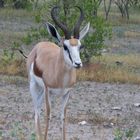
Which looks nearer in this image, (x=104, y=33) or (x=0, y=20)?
(x=104, y=33)

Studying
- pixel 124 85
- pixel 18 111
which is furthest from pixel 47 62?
pixel 124 85

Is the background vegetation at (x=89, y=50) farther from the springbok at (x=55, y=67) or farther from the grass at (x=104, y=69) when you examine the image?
the springbok at (x=55, y=67)

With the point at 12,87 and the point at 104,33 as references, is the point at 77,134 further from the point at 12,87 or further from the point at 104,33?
the point at 104,33

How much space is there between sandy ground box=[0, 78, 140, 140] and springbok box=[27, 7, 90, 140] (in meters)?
0.56

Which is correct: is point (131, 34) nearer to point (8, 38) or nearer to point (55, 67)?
point (8, 38)

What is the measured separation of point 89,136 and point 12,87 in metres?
5.06

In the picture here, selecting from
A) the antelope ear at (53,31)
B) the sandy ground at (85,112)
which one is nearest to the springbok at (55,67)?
the antelope ear at (53,31)

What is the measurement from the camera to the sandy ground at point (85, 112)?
377 inches

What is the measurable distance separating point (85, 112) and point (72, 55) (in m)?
3.97

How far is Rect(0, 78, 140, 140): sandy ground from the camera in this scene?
31.4 ft

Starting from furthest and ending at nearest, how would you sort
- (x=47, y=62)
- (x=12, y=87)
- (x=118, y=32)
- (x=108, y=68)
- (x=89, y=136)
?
(x=118, y=32), (x=108, y=68), (x=12, y=87), (x=89, y=136), (x=47, y=62)

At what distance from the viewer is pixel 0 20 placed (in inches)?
1383

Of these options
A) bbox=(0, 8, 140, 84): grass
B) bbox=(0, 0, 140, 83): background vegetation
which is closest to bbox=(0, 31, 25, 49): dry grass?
bbox=(0, 0, 140, 83): background vegetation

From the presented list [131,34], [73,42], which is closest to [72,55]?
[73,42]
